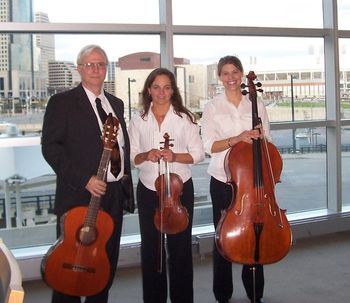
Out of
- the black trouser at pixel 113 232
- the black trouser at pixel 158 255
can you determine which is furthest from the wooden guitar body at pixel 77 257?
the black trouser at pixel 158 255

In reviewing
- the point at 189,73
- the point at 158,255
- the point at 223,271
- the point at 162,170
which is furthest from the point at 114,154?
the point at 189,73

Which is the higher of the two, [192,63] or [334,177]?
[192,63]

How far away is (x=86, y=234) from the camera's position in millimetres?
2434

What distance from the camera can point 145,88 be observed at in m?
2.93

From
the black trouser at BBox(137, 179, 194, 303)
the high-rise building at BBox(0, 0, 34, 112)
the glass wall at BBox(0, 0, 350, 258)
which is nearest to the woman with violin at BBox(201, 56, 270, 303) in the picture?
the black trouser at BBox(137, 179, 194, 303)

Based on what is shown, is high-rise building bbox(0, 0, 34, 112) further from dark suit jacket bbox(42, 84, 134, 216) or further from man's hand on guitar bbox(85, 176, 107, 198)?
man's hand on guitar bbox(85, 176, 107, 198)

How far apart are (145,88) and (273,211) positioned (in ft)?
3.20

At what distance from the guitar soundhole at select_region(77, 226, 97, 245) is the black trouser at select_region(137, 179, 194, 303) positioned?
0.49 m

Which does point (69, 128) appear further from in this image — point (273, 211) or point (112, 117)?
point (273, 211)

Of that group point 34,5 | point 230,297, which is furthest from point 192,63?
point 230,297

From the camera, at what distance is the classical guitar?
7.95 ft

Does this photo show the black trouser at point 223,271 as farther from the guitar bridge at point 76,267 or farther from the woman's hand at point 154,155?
the guitar bridge at point 76,267

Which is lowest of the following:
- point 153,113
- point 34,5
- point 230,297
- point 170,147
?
point 230,297

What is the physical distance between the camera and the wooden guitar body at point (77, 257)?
2422 mm
